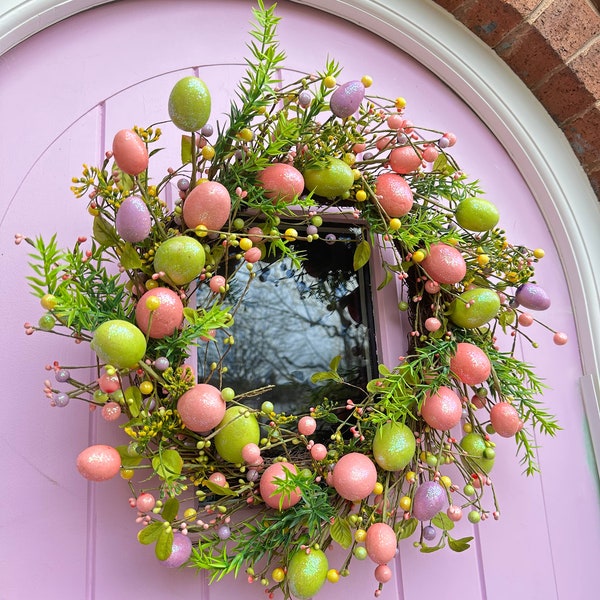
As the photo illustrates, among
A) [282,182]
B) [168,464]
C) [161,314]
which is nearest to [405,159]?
[282,182]

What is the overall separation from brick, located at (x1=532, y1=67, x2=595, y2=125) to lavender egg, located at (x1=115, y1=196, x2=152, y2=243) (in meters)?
0.79

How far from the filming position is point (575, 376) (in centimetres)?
107

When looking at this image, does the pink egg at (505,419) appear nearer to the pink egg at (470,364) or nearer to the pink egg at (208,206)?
the pink egg at (470,364)

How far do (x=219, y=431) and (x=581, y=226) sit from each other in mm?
779

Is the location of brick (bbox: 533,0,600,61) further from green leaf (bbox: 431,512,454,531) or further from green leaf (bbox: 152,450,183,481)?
green leaf (bbox: 152,450,183,481)

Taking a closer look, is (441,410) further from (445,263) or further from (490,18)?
(490,18)

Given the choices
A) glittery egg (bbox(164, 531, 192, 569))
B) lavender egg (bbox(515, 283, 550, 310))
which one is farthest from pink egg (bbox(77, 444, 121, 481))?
lavender egg (bbox(515, 283, 550, 310))

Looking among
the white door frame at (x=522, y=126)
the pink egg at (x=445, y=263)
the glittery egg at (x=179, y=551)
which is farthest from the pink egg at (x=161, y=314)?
the white door frame at (x=522, y=126)

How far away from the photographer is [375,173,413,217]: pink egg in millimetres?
808

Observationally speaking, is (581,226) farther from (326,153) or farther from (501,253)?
(326,153)

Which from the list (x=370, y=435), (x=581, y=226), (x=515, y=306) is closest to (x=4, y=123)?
(x=370, y=435)

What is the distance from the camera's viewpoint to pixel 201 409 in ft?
2.16

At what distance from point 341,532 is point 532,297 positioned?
1.37ft

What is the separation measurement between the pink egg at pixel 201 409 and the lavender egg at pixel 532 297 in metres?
0.46
